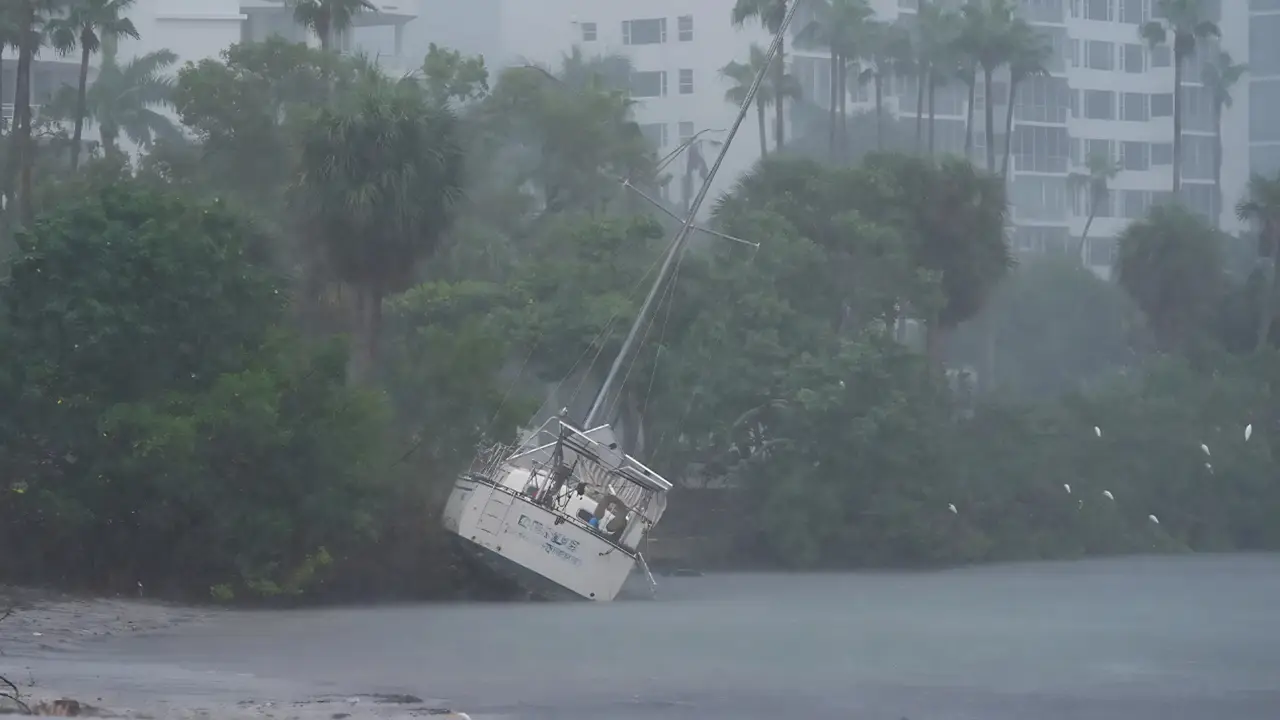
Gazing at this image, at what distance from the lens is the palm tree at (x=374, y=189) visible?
40.9 meters

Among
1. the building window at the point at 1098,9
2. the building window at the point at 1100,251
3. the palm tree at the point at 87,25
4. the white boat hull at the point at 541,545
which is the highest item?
the palm tree at the point at 87,25

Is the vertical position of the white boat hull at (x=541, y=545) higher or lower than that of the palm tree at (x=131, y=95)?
lower

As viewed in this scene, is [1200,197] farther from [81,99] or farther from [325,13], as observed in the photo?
[81,99]

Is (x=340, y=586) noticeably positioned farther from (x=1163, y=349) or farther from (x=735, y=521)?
(x=1163, y=349)

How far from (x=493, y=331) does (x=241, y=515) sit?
42.2 feet

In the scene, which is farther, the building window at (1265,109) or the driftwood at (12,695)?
the building window at (1265,109)

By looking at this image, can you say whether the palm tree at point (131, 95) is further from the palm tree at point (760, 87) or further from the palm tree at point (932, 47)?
the palm tree at point (932, 47)

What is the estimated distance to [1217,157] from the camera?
83750 millimetres

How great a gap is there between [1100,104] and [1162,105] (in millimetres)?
2641

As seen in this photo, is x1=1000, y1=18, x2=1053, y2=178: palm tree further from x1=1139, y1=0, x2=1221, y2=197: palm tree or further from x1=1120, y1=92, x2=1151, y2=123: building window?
x1=1120, y1=92, x2=1151, y2=123: building window

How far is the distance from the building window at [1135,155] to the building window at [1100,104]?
1984 mm

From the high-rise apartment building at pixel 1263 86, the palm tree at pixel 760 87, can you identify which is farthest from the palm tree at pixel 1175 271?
the high-rise apartment building at pixel 1263 86

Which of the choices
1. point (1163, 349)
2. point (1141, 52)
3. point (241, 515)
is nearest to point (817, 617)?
point (241, 515)

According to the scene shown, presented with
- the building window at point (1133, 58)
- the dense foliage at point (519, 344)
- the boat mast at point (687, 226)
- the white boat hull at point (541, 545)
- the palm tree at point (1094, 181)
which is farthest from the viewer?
the building window at point (1133, 58)
